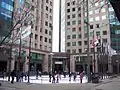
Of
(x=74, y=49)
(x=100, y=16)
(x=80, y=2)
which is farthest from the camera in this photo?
(x=74, y=49)

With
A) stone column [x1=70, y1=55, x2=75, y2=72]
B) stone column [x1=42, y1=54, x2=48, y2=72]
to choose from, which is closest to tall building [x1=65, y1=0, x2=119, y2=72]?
stone column [x1=70, y1=55, x2=75, y2=72]

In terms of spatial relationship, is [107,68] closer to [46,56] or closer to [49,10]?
[46,56]

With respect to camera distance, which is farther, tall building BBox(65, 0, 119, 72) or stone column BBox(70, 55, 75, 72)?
stone column BBox(70, 55, 75, 72)

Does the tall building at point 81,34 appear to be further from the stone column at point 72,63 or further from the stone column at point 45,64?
the stone column at point 45,64

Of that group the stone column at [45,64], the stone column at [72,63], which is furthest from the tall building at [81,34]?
the stone column at [45,64]

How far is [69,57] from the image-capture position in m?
90.5

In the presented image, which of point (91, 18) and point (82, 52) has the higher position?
point (91, 18)

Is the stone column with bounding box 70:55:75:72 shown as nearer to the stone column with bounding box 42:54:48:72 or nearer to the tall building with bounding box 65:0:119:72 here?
the tall building with bounding box 65:0:119:72

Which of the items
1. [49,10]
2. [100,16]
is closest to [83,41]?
[100,16]

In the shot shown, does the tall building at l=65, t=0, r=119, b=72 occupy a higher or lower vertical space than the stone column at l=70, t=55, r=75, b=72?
higher

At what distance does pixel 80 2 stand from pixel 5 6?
49059 millimetres

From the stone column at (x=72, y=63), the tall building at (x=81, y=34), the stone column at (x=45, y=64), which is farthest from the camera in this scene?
the stone column at (x=72, y=63)

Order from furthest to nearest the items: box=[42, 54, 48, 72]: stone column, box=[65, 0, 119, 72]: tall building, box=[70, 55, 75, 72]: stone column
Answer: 1. box=[70, 55, 75, 72]: stone column
2. box=[65, 0, 119, 72]: tall building
3. box=[42, 54, 48, 72]: stone column

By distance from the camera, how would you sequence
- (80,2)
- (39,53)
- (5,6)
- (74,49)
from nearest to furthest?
(80,2)
(5,6)
(39,53)
(74,49)
